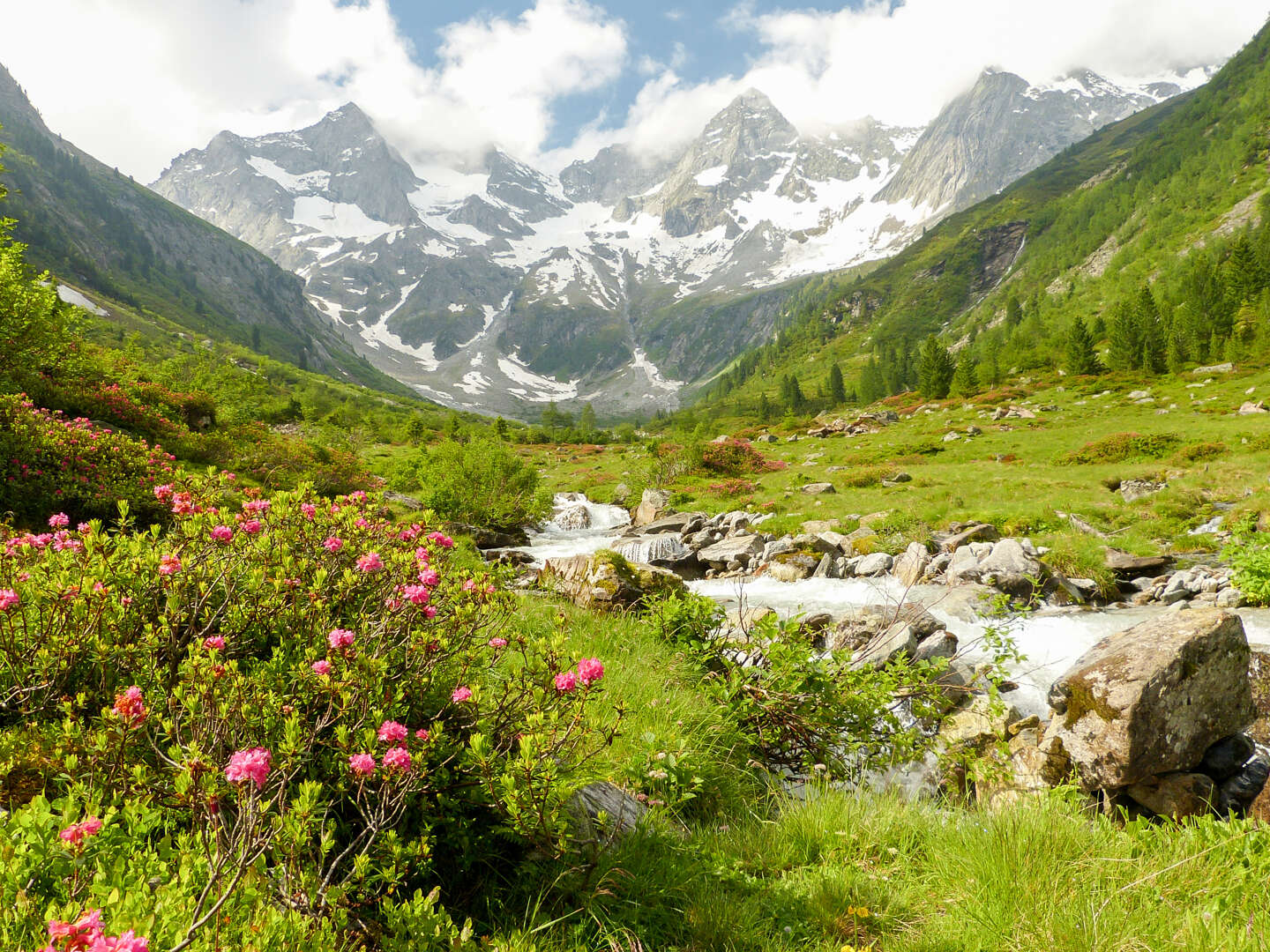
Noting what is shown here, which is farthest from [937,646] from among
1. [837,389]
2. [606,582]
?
[837,389]

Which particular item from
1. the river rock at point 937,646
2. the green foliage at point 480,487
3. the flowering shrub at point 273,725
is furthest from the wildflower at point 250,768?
the green foliage at point 480,487

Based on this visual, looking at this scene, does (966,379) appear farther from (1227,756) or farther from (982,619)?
(1227,756)

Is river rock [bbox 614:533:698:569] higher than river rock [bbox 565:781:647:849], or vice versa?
river rock [bbox 565:781:647:849]

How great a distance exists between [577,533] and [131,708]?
27.9 m

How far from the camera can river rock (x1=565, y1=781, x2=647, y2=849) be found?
342 cm

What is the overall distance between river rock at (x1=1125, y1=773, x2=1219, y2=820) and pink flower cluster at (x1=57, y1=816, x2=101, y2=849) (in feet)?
27.8

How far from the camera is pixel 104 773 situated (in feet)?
9.13

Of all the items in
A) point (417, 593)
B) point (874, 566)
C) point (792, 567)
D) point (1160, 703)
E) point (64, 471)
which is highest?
point (417, 593)

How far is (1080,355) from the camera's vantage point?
73.9 m

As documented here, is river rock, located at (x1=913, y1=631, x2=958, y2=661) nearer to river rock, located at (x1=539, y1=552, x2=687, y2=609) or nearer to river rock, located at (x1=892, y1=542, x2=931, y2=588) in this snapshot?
river rock, located at (x1=539, y1=552, x2=687, y2=609)

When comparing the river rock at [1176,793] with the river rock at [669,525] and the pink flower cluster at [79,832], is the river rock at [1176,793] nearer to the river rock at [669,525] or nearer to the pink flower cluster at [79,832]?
the pink flower cluster at [79,832]

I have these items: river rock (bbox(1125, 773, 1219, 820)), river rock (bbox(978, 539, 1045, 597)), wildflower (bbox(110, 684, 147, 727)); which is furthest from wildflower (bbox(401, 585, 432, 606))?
river rock (bbox(978, 539, 1045, 597))

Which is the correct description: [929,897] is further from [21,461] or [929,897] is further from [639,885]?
[21,461]

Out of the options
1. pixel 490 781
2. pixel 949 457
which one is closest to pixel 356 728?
pixel 490 781
